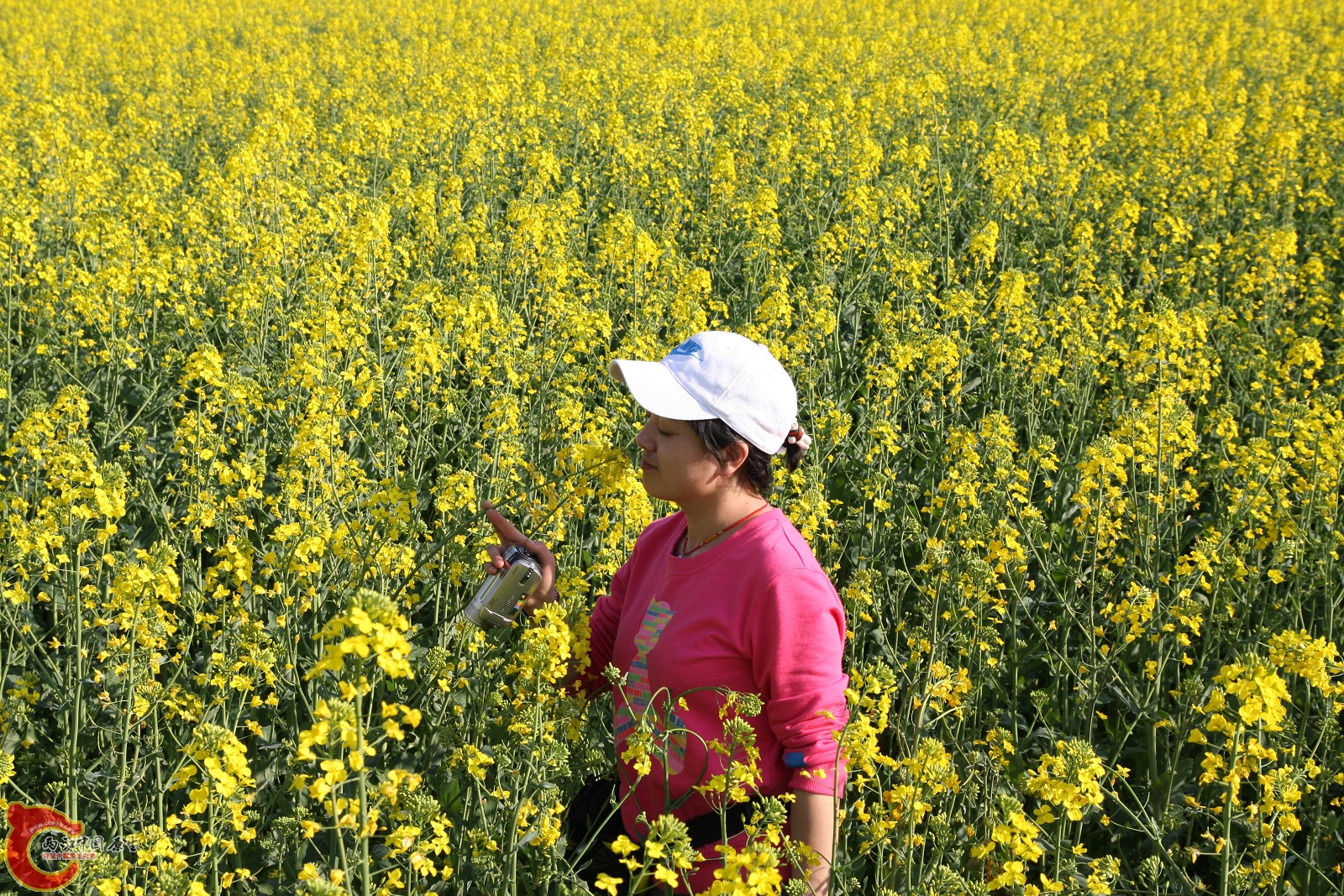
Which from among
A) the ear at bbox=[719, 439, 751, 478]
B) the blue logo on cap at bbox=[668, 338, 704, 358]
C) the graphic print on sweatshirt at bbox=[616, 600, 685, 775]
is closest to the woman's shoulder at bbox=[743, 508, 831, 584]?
the ear at bbox=[719, 439, 751, 478]

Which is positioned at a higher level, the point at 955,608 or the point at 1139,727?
the point at 955,608

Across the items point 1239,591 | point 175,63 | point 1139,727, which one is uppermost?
point 175,63

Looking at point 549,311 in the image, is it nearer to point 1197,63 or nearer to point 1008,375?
point 1008,375

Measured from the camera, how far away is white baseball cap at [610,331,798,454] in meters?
2.30

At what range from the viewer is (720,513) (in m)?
2.35

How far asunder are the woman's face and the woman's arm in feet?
1.95

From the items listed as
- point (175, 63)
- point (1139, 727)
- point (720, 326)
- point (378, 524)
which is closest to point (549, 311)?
point (720, 326)

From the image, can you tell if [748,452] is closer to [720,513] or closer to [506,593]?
[720,513]

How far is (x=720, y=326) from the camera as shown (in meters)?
6.33

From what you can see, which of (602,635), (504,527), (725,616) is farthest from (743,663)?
(504,527)

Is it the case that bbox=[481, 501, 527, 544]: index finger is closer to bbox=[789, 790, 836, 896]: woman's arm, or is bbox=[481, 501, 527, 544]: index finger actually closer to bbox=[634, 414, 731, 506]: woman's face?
bbox=[634, 414, 731, 506]: woman's face

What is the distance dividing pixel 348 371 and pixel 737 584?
2.50 metres

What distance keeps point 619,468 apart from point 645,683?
0.50 meters

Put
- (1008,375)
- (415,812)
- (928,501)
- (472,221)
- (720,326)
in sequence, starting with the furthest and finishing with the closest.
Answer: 1. (472,221)
2. (720,326)
3. (1008,375)
4. (928,501)
5. (415,812)
